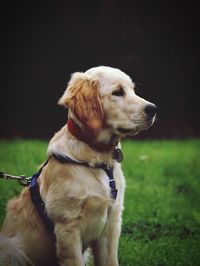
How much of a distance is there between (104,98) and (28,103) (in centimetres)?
258

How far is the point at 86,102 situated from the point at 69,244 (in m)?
0.77

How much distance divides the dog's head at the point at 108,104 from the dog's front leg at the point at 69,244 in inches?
22.3

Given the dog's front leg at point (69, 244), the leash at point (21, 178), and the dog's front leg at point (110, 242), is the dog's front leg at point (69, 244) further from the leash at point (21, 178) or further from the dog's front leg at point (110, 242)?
the leash at point (21, 178)

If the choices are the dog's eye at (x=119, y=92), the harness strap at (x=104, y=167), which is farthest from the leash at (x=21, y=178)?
the dog's eye at (x=119, y=92)

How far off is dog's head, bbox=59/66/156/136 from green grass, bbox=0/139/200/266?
1.12 meters

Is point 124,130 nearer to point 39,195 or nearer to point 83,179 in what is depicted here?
point 83,179

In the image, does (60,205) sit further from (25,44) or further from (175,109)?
(175,109)

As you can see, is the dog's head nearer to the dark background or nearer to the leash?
the leash

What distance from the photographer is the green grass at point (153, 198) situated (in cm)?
409

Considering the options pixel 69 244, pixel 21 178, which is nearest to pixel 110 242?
pixel 69 244

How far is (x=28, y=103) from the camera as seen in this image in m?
5.67

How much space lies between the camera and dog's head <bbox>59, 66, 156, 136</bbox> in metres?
3.15

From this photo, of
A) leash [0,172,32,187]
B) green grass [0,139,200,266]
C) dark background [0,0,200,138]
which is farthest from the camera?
dark background [0,0,200,138]

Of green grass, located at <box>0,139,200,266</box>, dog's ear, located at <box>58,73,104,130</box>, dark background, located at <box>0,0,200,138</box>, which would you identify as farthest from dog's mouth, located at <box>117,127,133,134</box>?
dark background, located at <box>0,0,200,138</box>
